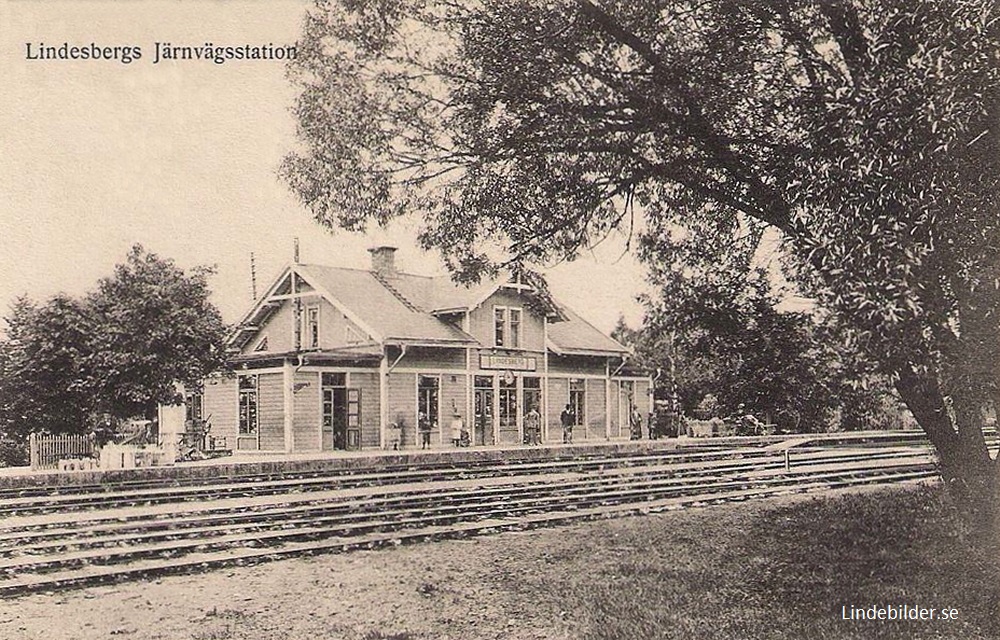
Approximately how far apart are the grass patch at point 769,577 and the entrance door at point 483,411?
14.6m

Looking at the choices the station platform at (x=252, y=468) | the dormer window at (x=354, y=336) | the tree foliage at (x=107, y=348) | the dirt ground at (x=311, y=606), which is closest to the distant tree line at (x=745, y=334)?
the dirt ground at (x=311, y=606)

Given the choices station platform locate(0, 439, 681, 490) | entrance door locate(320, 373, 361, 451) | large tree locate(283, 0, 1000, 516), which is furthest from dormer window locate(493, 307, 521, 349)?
large tree locate(283, 0, 1000, 516)

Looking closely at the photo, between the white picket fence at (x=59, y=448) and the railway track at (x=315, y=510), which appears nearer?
the railway track at (x=315, y=510)

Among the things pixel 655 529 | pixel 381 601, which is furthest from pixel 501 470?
pixel 381 601

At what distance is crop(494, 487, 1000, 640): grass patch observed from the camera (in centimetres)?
677

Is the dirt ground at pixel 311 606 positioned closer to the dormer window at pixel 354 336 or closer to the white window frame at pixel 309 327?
the dormer window at pixel 354 336

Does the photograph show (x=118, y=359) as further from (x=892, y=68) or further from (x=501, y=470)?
(x=892, y=68)

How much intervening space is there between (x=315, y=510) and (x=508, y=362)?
16067mm

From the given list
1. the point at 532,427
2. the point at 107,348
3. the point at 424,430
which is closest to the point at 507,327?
the point at 532,427

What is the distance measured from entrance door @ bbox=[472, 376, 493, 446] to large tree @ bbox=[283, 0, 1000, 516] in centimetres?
1661

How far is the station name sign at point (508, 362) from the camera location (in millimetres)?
26859

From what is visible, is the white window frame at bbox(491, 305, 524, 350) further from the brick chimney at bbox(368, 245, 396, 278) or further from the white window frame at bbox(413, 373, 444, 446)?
the brick chimney at bbox(368, 245, 396, 278)

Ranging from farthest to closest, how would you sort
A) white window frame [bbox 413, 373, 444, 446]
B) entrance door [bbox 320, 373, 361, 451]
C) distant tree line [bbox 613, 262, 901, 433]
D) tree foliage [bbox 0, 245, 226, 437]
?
white window frame [bbox 413, 373, 444, 446]
entrance door [bbox 320, 373, 361, 451]
tree foliage [bbox 0, 245, 226, 437]
distant tree line [bbox 613, 262, 901, 433]

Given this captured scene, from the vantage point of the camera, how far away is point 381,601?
7.66 metres
